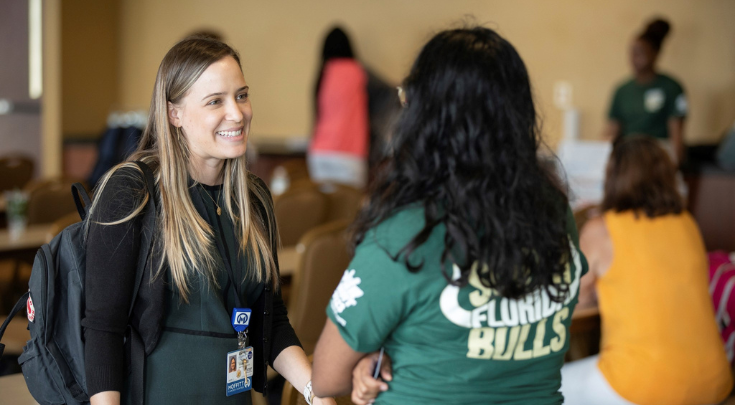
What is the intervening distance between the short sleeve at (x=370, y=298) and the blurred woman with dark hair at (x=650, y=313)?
3.91 feet

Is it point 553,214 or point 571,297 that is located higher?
point 553,214

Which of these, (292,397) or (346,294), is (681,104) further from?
(346,294)

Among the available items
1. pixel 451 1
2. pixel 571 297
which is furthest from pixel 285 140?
pixel 571 297

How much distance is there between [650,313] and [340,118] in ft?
11.2

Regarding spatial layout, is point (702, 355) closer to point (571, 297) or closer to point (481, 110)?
point (571, 297)

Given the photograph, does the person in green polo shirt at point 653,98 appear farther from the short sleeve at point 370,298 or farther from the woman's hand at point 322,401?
the short sleeve at point 370,298

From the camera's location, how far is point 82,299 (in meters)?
1.18

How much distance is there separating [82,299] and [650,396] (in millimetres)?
1564

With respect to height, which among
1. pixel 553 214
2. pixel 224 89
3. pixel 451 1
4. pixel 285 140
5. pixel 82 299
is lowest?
pixel 285 140

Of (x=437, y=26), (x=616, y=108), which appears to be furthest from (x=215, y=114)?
(x=616, y=108)

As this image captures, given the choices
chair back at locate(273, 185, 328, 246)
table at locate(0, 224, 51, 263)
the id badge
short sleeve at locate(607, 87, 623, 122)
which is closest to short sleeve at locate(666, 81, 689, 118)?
short sleeve at locate(607, 87, 623, 122)

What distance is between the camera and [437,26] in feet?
11.5

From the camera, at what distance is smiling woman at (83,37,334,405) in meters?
1.16

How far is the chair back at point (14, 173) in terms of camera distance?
5.23 m
